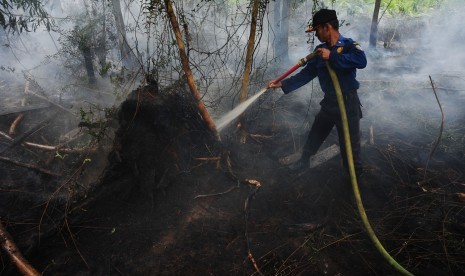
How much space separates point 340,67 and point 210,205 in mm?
2331

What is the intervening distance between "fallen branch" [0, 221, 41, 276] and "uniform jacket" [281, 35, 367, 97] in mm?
3443

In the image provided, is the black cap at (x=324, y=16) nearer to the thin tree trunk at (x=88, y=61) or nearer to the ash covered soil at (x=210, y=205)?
the ash covered soil at (x=210, y=205)

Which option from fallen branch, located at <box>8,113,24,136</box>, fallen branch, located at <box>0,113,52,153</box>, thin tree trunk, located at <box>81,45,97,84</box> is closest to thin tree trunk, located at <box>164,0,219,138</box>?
fallen branch, located at <box>0,113,52,153</box>

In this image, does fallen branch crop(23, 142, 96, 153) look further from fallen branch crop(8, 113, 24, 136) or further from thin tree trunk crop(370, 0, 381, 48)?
thin tree trunk crop(370, 0, 381, 48)

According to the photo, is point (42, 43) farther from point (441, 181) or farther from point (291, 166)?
point (441, 181)

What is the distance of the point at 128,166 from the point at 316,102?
4564mm

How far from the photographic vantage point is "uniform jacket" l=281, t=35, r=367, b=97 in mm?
3033

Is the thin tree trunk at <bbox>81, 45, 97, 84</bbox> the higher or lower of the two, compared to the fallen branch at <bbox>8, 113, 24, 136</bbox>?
higher

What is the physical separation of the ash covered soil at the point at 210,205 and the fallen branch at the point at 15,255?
106mm

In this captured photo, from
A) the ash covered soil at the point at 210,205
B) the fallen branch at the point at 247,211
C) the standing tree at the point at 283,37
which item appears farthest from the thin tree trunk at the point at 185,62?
the standing tree at the point at 283,37

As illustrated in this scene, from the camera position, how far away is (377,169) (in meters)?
4.23

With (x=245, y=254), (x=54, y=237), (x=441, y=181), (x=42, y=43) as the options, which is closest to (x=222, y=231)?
(x=245, y=254)

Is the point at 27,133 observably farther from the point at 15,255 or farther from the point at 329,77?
the point at 329,77

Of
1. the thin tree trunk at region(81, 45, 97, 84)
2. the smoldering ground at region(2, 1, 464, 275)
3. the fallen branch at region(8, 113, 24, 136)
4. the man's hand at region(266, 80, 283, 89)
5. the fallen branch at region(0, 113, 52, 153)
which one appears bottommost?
the smoldering ground at region(2, 1, 464, 275)
